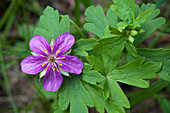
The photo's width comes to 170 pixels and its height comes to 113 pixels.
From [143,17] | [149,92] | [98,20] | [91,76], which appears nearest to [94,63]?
[91,76]

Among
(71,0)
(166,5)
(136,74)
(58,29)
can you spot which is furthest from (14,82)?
(166,5)

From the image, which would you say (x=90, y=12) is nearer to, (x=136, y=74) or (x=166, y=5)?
(x=136, y=74)

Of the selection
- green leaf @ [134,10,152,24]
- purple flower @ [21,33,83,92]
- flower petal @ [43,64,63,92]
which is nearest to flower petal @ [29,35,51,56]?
purple flower @ [21,33,83,92]

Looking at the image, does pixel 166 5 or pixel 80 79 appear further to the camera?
pixel 166 5

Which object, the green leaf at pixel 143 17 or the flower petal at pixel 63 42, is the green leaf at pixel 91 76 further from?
the green leaf at pixel 143 17

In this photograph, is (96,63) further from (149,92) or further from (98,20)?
(149,92)

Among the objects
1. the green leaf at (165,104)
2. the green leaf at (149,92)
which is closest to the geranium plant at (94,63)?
the green leaf at (149,92)
